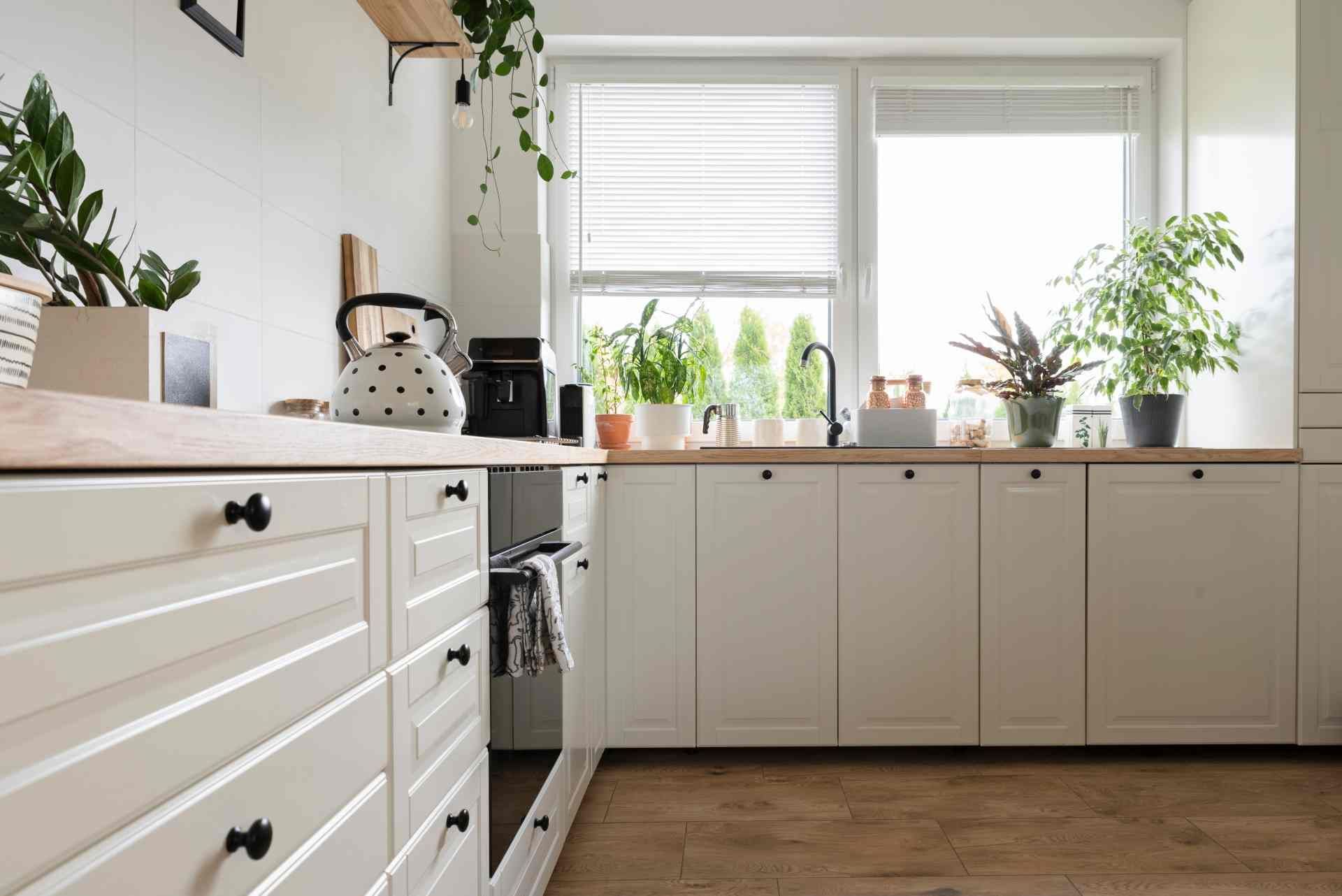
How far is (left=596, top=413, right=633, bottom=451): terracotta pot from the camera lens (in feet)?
9.52

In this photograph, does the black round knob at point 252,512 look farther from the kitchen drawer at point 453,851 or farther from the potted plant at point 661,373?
the potted plant at point 661,373

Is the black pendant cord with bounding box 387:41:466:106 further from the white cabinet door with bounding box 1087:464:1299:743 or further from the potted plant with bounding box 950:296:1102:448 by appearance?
the white cabinet door with bounding box 1087:464:1299:743

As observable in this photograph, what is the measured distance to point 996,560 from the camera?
2537 mm

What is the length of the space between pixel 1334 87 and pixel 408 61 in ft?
8.70

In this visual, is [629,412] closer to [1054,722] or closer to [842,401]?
[842,401]

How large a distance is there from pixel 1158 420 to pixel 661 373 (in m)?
1.53

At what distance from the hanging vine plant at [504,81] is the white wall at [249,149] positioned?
28 cm

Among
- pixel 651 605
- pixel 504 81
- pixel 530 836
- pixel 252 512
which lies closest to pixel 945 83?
pixel 504 81

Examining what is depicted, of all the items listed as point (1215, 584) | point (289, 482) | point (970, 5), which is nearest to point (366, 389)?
point (289, 482)

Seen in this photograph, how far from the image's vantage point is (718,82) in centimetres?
322

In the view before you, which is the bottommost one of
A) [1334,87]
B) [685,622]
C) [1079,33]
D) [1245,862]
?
[1245,862]

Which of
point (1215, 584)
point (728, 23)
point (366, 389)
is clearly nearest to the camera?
point (366, 389)

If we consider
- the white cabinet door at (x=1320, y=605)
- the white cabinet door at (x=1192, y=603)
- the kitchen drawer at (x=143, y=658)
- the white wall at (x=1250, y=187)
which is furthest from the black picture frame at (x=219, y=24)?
the white cabinet door at (x=1320, y=605)

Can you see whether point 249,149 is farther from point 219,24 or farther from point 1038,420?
point 1038,420
